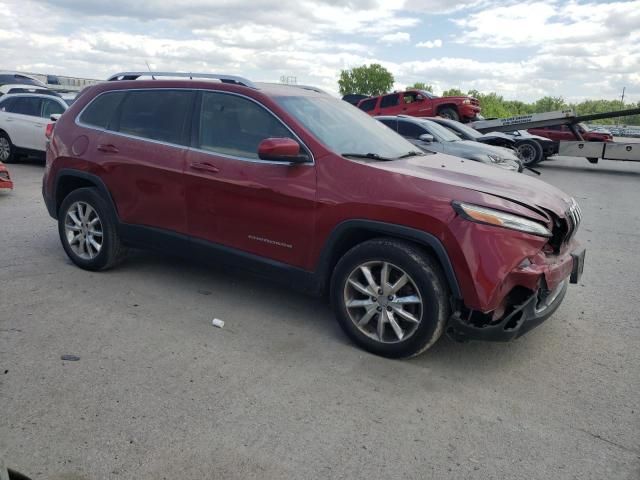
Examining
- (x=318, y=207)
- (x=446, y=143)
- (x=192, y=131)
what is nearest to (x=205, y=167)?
(x=192, y=131)

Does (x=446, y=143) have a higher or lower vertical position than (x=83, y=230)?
higher

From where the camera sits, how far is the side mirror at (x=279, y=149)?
387 centimetres

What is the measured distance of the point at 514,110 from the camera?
82.2m

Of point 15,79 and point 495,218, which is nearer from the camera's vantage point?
point 495,218

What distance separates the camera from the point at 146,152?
4.82 metres

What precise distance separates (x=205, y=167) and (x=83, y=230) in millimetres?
1654

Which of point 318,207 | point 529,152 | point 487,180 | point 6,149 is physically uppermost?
point 529,152

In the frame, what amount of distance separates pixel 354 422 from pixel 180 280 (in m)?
2.70

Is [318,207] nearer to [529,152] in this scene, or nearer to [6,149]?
[6,149]

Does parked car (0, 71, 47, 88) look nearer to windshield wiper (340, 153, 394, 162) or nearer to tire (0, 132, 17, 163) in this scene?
tire (0, 132, 17, 163)

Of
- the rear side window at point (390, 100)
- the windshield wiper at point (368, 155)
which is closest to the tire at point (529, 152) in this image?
the rear side window at point (390, 100)

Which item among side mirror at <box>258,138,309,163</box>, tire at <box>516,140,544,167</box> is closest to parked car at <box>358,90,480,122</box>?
tire at <box>516,140,544,167</box>

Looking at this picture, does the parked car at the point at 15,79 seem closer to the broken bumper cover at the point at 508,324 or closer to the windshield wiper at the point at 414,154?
the windshield wiper at the point at 414,154

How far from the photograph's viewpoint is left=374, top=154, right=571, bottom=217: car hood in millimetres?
3750
